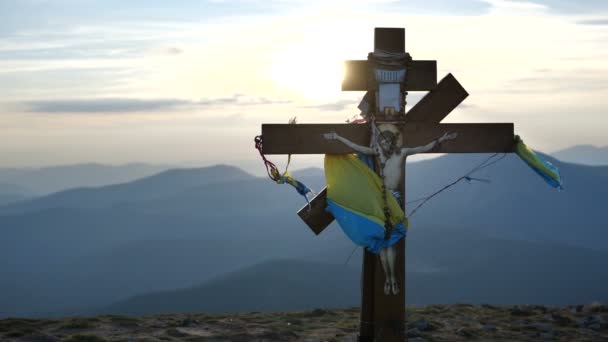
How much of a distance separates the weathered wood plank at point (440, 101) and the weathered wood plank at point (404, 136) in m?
0.19

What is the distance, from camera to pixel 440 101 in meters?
12.2

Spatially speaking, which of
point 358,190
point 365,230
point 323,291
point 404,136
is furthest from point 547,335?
point 323,291

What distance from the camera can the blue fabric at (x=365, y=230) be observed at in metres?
11.3

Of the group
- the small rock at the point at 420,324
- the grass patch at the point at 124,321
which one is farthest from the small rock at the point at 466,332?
the grass patch at the point at 124,321

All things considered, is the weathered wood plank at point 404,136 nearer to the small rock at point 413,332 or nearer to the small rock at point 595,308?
the small rock at point 413,332

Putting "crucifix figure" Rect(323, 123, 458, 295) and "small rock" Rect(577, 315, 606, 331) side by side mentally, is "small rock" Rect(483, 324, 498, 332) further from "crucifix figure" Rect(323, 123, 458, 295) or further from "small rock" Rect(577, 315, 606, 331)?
"crucifix figure" Rect(323, 123, 458, 295)

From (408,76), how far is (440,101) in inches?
30.9

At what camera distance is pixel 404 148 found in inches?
465

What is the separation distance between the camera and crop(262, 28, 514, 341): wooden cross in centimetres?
1149

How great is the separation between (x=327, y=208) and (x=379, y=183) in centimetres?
96

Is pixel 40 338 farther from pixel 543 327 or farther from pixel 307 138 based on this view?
pixel 543 327

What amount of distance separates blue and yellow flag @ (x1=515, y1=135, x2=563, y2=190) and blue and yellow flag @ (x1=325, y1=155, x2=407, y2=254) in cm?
254

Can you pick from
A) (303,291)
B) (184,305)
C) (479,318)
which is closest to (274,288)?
(303,291)

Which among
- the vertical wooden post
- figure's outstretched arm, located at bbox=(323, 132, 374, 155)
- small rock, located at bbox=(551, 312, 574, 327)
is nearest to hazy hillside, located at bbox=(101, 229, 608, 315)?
small rock, located at bbox=(551, 312, 574, 327)
